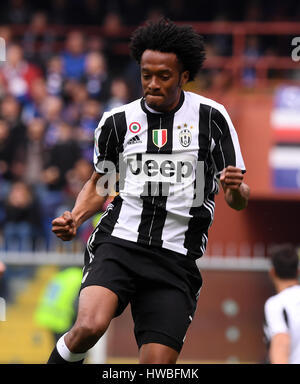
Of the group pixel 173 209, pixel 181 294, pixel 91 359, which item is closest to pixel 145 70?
pixel 173 209

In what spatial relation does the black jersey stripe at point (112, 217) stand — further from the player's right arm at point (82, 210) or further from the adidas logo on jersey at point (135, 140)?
the adidas logo on jersey at point (135, 140)

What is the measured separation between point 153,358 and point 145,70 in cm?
168

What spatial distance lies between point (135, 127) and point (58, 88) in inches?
341

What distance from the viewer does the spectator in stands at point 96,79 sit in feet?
44.5

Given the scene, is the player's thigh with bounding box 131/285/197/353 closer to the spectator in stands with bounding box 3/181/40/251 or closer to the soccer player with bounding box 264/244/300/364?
the soccer player with bounding box 264/244/300/364

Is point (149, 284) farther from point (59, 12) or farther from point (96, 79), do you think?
point (59, 12)

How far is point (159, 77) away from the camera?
540 centimetres

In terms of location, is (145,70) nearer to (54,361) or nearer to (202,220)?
(202,220)

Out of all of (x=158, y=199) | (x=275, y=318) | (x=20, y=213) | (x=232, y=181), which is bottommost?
(x=20, y=213)

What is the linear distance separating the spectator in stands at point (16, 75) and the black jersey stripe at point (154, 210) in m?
8.64

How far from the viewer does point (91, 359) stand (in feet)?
34.0

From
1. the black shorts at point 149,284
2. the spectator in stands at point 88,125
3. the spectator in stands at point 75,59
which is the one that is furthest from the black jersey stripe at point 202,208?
the spectator in stands at point 75,59

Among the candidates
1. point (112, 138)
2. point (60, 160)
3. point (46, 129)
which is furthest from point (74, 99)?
point (112, 138)

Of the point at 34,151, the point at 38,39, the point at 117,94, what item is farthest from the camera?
the point at 38,39
